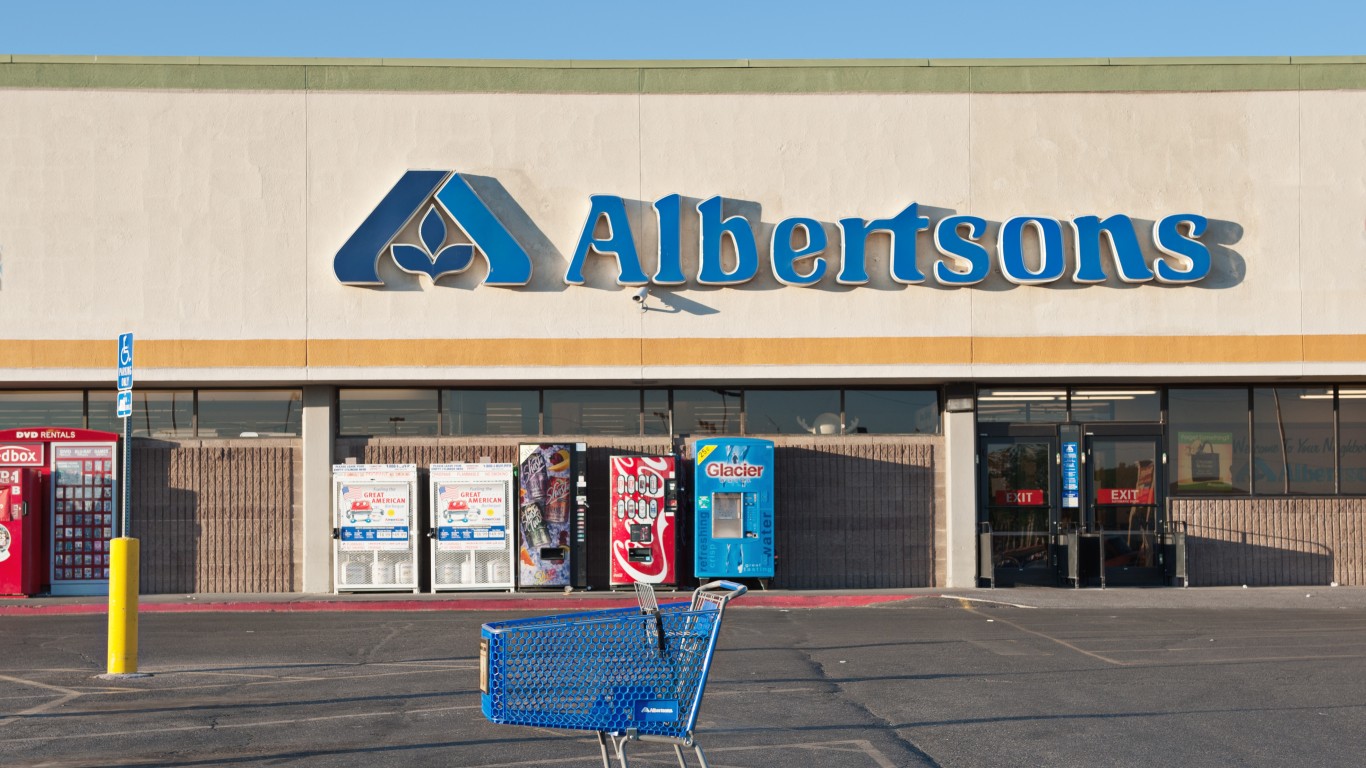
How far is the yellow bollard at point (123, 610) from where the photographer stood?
13812mm

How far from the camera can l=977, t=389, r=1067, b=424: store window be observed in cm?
2431

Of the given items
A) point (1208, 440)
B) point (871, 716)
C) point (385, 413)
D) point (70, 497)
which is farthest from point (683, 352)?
point (871, 716)

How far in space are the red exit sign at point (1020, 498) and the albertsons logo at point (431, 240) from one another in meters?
8.19

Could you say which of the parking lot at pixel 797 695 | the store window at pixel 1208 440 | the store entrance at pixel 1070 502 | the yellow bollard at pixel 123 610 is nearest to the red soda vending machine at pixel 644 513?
the parking lot at pixel 797 695

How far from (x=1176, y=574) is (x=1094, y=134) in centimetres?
700

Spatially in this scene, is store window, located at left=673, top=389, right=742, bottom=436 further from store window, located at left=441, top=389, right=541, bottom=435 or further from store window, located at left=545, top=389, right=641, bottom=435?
store window, located at left=441, top=389, right=541, bottom=435

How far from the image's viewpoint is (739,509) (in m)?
22.9

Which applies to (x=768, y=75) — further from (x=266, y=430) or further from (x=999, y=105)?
(x=266, y=430)

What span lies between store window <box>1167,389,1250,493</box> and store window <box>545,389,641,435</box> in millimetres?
8556

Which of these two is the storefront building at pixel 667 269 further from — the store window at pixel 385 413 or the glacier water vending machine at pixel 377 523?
the glacier water vending machine at pixel 377 523

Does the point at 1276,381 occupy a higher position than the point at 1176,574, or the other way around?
the point at 1276,381

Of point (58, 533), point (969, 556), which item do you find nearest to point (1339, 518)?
point (969, 556)

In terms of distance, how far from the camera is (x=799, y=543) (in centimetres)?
2402

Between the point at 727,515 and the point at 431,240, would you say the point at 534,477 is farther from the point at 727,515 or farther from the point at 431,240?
the point at 431,240
